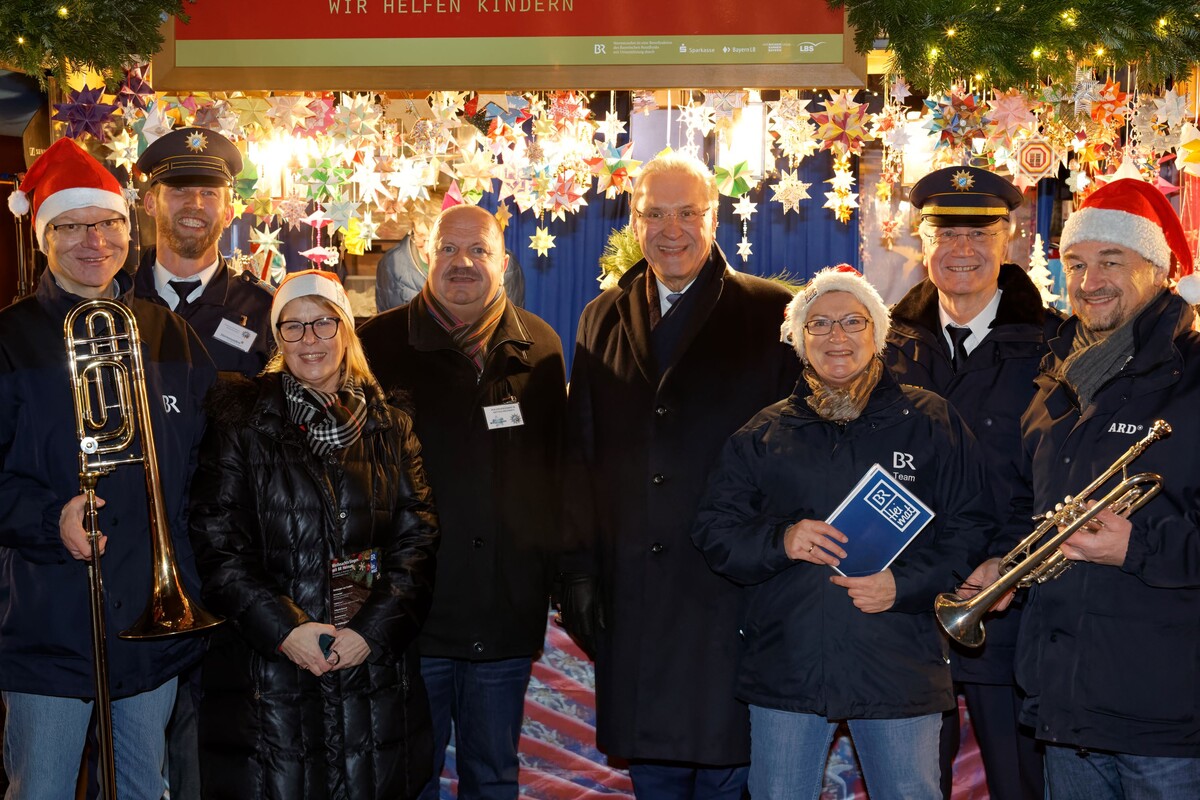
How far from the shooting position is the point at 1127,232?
3.38 meters

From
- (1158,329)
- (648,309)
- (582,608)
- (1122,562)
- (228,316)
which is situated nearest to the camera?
(1122,562)

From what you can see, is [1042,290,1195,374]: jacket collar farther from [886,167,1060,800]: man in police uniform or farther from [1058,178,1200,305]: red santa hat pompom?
[886,167,1060,800]: man in police uniform

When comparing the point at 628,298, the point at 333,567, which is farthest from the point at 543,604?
the point at 628,298

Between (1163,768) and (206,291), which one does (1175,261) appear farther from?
(206,291)

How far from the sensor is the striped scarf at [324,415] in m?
3.42

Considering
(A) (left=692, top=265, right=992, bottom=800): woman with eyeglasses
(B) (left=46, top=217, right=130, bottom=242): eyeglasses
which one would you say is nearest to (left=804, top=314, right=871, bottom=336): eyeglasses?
(A) (left=692, top=265, right=992, bottom=800): woman with eyeglasses

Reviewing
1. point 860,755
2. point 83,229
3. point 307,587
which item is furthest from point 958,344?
Result: point 83,229

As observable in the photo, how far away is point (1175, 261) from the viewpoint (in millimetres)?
3629

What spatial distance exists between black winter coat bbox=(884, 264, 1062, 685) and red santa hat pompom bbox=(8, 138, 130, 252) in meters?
2.60

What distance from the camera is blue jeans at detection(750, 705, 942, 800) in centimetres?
324

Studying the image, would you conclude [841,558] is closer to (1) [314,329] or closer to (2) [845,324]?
(2) [845,324]

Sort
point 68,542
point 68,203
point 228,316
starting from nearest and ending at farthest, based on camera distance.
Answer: point 68,542 < point 68,203 < point 228,316

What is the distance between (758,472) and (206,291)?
2.09m

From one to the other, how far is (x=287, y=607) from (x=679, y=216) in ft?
5.88
